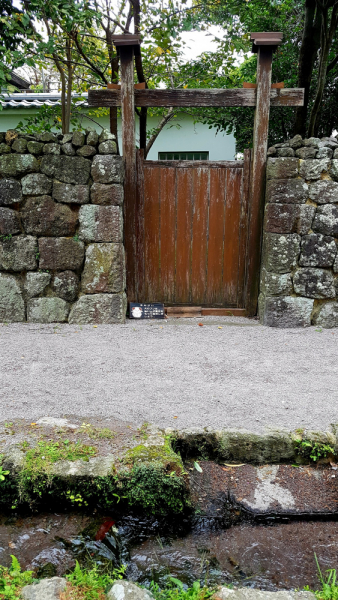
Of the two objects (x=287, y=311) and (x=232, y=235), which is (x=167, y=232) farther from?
(x=287, y=311)

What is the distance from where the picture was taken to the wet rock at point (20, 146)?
4.50 meters

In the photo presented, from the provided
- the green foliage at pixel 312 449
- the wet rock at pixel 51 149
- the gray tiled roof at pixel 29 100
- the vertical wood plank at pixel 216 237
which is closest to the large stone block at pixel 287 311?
the vertical wood plank at pixel 216 237

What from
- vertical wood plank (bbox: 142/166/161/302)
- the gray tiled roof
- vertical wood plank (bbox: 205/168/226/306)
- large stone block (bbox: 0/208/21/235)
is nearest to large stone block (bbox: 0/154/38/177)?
large stone block (bbox: 0/208/21/235)

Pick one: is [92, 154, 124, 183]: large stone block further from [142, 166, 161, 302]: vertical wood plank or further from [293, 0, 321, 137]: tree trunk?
[293, 0, 321, 137]: tree trunk

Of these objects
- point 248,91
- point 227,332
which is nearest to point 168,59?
point 248,91

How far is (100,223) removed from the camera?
4574 mm

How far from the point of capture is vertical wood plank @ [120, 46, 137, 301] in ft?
15.2

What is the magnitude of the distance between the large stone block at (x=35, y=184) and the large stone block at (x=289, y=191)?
7.78 feet

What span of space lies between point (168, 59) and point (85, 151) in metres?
3.69

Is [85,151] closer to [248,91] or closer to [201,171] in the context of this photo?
[201,171]

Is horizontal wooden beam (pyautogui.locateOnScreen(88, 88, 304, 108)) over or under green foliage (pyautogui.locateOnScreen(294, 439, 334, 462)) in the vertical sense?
over

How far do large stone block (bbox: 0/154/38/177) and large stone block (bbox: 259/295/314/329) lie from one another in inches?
112

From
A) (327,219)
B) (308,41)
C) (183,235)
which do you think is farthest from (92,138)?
(308,41)

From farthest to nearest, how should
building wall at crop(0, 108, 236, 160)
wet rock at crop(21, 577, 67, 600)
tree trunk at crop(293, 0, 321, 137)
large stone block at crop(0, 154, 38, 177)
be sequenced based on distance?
building wall at crop(0, 108, 236, 160), tree trunk at crop(293, 0, 321, 137), large stone block at crop(0, 154, 38, 177), wet rock at crop(21, 577, 67, 600)
